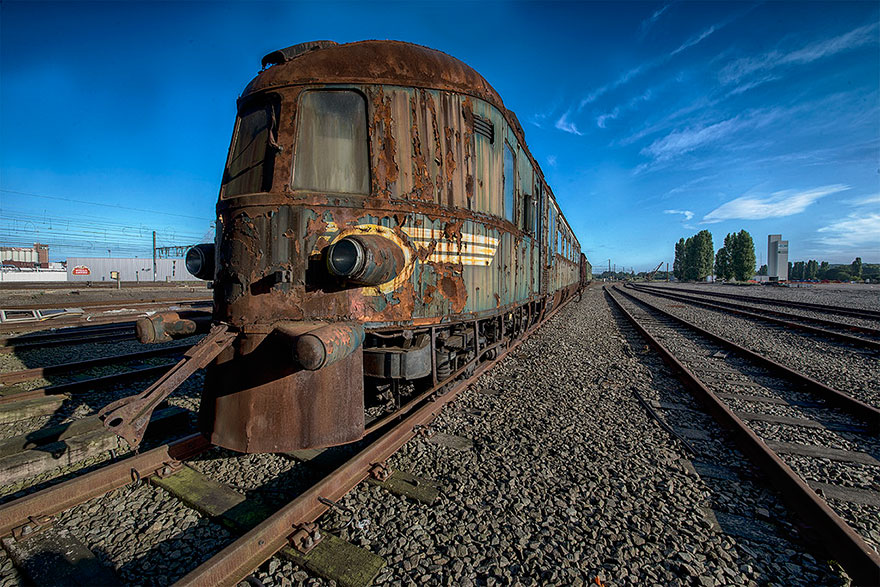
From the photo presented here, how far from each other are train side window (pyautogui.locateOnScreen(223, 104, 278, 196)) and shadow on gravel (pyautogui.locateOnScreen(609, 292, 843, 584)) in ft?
13.2

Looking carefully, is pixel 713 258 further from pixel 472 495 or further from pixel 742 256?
pixel 472 495

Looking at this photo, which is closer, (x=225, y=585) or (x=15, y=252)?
(x=225, y=585)

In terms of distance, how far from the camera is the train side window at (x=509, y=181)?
5.07m

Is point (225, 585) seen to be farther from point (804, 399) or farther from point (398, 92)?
point (804, 399)

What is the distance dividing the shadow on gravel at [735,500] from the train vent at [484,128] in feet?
12.0

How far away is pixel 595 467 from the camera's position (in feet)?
11.0

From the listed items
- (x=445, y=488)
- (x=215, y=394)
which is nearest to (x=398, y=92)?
(x=215, y=394)

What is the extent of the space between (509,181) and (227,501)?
15.0ft

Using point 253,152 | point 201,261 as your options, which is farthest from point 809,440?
point 201,261

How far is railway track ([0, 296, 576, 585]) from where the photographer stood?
2.16m

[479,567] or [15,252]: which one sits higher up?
[15,252]

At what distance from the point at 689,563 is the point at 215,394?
3.35 metres

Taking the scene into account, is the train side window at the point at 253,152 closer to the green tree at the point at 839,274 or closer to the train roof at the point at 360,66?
the train roof at the point at 360,66

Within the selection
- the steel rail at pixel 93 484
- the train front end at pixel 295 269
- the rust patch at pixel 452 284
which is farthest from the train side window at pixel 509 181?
the steel rail at pixel 93 484
